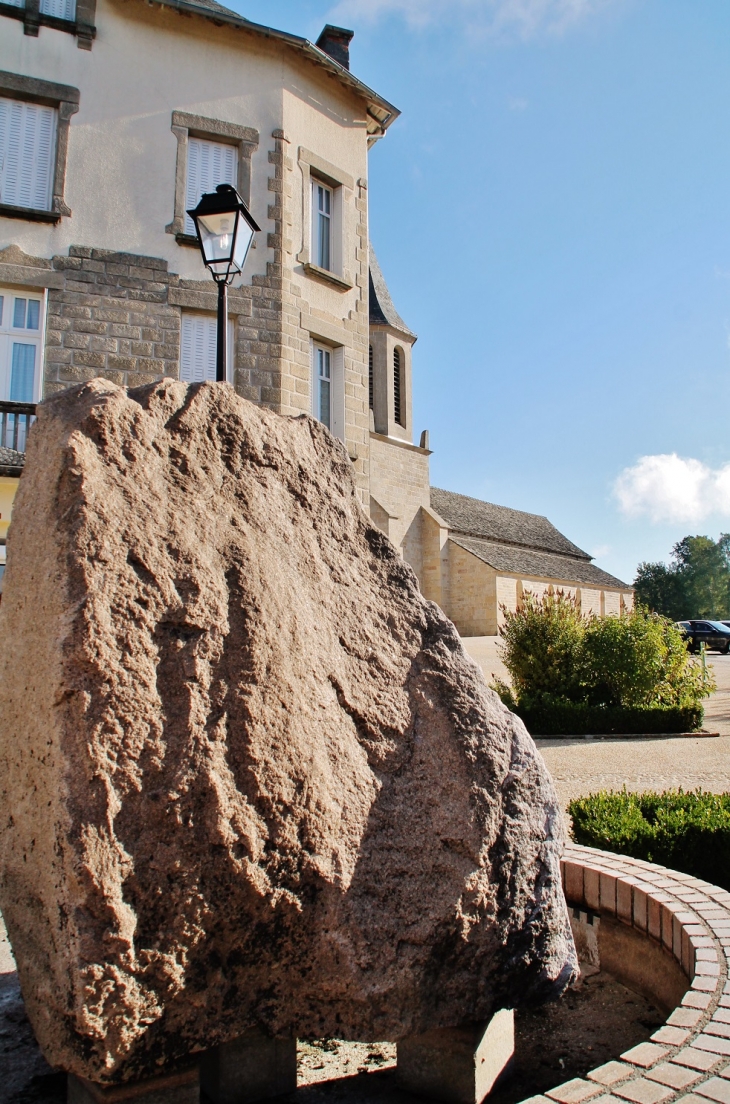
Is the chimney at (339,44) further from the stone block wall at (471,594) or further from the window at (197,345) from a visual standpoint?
the stone block wall at (471,594)

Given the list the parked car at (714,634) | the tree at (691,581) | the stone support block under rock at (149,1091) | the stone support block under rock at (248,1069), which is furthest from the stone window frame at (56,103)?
the tree at (691,581)

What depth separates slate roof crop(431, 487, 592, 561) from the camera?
39812 millimetres

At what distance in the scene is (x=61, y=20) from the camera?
478 inches

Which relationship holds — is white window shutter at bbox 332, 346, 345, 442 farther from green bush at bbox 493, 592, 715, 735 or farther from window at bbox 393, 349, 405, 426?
window at bbox 393, 349, 405, 426

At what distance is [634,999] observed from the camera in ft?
9.71

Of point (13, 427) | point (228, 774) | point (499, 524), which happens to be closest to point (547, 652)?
point (13, 427)

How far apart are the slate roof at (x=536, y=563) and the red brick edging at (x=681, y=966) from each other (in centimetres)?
2987

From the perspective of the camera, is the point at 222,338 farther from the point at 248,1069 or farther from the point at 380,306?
the point at 380,306

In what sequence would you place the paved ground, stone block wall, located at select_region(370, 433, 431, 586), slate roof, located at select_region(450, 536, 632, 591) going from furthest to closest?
slate roof, located at select_region(450, 536, 632, 591), stone block wall, located at select_region(370, 433, 431, 586), the paved ground

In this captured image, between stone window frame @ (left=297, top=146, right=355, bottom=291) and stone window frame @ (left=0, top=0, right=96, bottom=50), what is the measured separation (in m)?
3.63

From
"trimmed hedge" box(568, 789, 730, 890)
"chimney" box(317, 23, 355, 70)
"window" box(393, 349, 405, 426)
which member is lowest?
"trimmed hedge" box(568, 789, 730, 890)

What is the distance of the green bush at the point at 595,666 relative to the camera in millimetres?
→ 11273

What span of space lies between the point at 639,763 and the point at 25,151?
39.5 ft

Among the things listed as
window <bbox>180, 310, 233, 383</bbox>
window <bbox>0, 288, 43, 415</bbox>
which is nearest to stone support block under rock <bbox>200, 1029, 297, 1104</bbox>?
window <bbox>0, 288, 43, 415</bbox>
